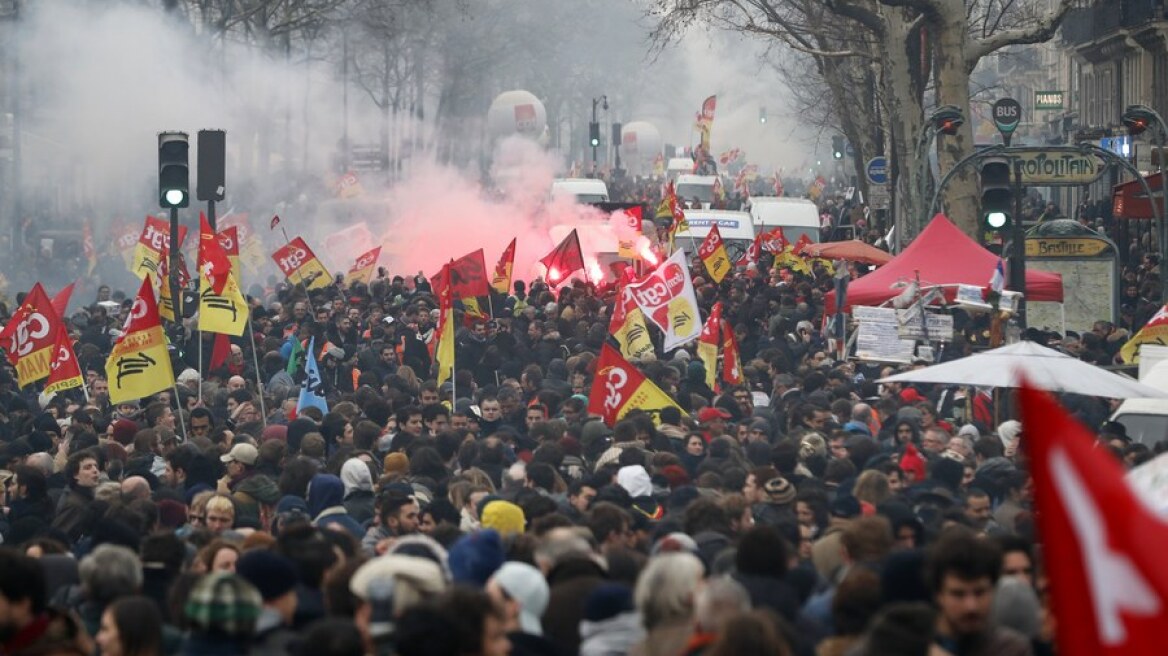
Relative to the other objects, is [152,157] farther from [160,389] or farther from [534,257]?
[160,389]

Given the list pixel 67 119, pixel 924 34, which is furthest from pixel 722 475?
pixel 67 119

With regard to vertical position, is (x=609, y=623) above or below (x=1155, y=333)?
below

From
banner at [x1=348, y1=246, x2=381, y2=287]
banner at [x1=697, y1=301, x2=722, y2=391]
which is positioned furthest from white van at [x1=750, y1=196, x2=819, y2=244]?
banner at [x1=697, y1=301, x2=722, y2=391]

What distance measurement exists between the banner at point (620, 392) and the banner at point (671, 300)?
3.67 m

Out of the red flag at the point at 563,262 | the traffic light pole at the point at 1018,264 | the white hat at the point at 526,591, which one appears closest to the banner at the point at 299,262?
the red flag at the point at 563,262

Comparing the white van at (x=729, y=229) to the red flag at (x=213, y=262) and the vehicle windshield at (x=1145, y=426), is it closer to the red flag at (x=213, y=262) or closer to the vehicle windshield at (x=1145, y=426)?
the red flag at (x=213, y=262)

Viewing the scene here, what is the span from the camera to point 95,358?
18125 millimetres

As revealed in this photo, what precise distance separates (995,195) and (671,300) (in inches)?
109

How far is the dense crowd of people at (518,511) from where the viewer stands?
5645 mm

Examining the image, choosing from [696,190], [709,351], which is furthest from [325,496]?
[696,190]

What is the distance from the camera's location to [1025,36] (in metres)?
27.2

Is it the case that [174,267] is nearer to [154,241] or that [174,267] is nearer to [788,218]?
[154,241]

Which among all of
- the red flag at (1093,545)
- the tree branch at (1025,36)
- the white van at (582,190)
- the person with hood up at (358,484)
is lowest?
the person with hood up at (358,484)

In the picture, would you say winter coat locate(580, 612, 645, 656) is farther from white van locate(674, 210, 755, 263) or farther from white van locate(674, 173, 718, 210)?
white van locate(674, 173, 718, 210)
